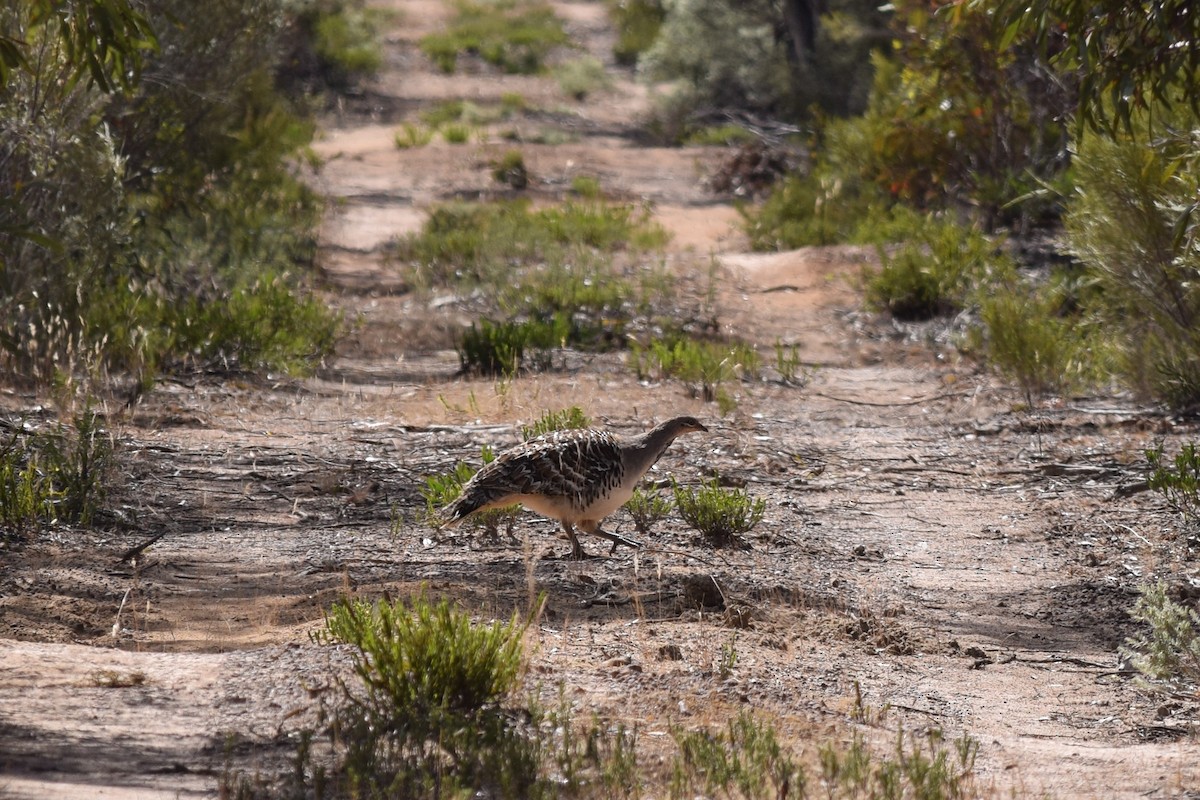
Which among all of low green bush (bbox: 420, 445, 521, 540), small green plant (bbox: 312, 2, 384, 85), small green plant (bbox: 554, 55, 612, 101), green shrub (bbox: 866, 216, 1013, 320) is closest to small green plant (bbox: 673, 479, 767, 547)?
low green bush (bbox: 420, 445, 521, 540)

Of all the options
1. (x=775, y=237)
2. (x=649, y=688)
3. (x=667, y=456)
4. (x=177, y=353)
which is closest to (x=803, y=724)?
(x=649, y=688)

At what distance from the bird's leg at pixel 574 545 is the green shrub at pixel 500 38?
93.6 feet

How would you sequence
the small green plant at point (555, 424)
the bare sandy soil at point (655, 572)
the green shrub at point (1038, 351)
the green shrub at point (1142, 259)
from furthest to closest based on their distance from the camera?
the green shrub at point (1038, 351) < the green shrub at point (1142, 259) < the small green plant at point (555, 424) < the bare sandy soil at point (655, 572)

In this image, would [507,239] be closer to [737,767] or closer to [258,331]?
[258,331]

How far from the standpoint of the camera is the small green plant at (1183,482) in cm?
697

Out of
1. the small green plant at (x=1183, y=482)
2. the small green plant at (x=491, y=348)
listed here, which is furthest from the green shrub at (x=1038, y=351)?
the small green plant at (x=491, y=348)

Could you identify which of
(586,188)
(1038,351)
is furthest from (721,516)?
(586,188)

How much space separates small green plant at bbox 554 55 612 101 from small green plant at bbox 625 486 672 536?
24.2 metres

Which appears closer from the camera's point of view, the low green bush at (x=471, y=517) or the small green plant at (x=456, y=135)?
the low green bush at (x=471, y=517)

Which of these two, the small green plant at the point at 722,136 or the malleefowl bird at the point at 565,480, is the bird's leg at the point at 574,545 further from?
the small green plant at the point at 722,136

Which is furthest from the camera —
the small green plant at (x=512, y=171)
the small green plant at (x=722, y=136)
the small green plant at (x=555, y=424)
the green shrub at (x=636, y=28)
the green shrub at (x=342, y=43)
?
the green shrub at (x=636, y=28)

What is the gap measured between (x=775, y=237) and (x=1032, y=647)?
10.8 metres

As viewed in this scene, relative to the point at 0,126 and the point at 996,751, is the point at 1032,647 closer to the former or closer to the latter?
the point at 996,751

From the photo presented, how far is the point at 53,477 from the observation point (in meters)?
6.89
